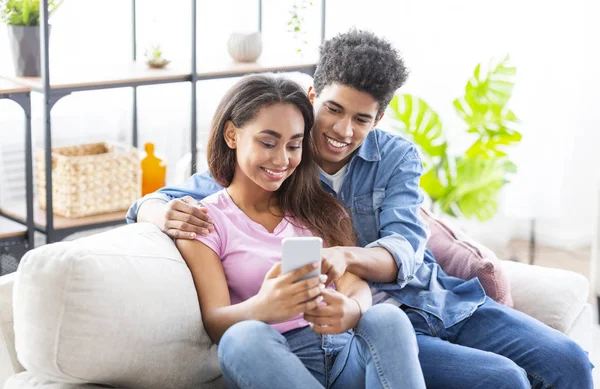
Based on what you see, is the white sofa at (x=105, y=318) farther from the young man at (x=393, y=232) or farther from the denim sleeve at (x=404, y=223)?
the denim sleeve at (x=404, y=223)

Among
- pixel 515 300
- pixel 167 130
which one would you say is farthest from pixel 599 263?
pixel 167 130

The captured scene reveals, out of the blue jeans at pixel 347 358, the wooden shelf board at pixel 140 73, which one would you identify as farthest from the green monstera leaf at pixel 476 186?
the blue jeans at pixel 347 358

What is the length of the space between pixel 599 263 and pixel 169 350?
2.14m

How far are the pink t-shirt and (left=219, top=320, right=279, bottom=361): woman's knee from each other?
159 mm

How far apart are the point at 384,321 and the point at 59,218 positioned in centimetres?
175

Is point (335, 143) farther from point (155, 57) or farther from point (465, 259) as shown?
point (155, 57)

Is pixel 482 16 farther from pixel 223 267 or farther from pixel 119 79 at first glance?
pixel 223 267

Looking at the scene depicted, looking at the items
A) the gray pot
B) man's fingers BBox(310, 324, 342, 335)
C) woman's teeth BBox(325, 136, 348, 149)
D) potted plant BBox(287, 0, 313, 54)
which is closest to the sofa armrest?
woman's teeth BBox(325, 136, 348, 149)

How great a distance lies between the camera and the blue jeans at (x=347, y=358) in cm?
162

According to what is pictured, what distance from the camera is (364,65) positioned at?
2.03m

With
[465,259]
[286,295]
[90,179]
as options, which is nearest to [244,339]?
[286,295]

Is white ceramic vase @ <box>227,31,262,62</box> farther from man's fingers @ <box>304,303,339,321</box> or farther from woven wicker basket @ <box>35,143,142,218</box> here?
man's fingers @ <box>304,303,339,321</box>

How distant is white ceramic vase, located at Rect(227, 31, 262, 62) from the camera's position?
356 cm

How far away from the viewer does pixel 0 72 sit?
10.3 ft
